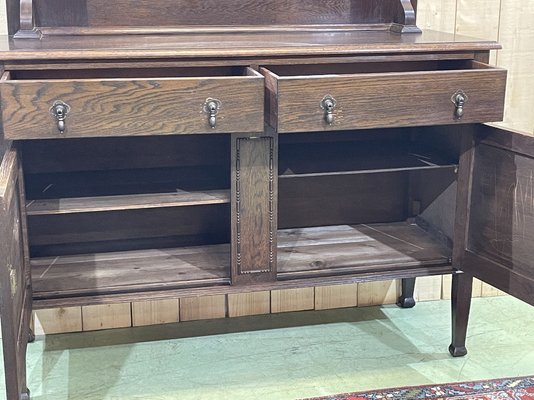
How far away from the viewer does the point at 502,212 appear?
2.04 metres

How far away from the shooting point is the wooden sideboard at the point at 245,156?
1.79 meters

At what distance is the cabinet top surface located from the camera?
182cm

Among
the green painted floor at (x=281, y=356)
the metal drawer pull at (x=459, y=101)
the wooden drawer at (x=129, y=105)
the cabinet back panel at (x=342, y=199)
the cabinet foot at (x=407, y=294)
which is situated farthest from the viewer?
the cabinet foot at (x=407, y=294)

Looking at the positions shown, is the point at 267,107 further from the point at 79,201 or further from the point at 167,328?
the point at 167,328

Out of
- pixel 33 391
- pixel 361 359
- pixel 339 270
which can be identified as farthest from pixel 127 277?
pixel 361 359

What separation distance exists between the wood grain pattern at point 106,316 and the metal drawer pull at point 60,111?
0.91 m

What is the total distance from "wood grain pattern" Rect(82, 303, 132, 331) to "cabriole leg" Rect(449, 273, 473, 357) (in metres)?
1.01

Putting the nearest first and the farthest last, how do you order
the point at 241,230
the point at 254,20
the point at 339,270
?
the point at 241,230 → the point at 339,270 → the point at 254,20

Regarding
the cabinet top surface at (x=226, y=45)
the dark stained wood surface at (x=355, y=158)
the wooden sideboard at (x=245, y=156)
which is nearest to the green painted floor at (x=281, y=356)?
the wooden sideboard at (x=245, y=156)

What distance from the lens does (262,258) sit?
206cm

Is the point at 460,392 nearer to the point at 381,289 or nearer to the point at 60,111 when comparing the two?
the point at 381,289

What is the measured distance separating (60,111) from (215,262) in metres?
0.66

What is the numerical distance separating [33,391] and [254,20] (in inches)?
47.3

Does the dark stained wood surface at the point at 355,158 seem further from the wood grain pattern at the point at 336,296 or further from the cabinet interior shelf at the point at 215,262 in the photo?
the wood grain pattern at the point at 336,296
